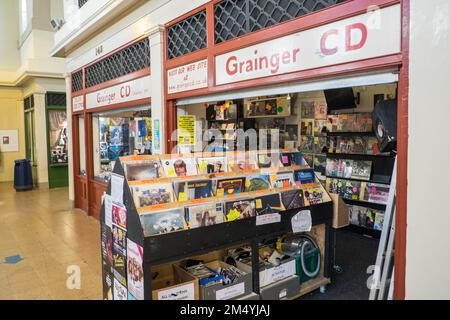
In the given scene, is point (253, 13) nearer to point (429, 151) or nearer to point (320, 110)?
point (429, 151)

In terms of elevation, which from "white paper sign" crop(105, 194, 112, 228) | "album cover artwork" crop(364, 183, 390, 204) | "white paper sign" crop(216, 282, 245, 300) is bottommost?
"white paper sign" crop(216, 282, 245, 300)

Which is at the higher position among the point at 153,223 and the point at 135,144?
the point at 135,144

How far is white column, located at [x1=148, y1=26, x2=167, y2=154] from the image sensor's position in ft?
13.8

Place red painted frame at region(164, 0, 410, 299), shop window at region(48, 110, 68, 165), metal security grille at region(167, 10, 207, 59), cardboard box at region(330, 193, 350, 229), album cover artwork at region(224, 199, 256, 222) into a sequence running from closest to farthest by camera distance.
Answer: red painted frame at region(164, 0, 410, 299)
album cover artwork at region(224, 199, 256, 222)
cardboard box at region(330, 193, 350, 229)
metal security grille at region(167, 10, 207, 59)
shop window at region(48, 110, 68, 165)

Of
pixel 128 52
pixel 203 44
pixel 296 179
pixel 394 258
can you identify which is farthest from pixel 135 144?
pixel 394 258

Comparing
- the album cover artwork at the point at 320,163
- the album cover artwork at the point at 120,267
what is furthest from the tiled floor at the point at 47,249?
the album cover artwork at the point at 320,163

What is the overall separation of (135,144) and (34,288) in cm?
315

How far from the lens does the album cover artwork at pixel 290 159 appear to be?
3.35 meters

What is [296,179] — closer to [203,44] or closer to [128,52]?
[203,44]

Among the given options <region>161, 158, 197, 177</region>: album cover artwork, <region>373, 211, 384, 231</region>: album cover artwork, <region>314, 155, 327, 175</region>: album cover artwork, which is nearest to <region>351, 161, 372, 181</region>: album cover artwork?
<region>373, 211, 384, 231</region>: album cover artwork

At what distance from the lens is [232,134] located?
21.8ft

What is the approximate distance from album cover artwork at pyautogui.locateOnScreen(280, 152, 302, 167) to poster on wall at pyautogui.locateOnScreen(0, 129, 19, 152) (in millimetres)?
11351

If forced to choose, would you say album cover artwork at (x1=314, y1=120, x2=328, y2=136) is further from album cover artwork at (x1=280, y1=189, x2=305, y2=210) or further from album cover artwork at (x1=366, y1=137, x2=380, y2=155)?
album cover artwork at (x1=280, y1=189, x2=305, y2=210)

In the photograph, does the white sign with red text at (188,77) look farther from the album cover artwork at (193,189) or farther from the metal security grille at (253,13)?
the album cover artwork at (193,189)
